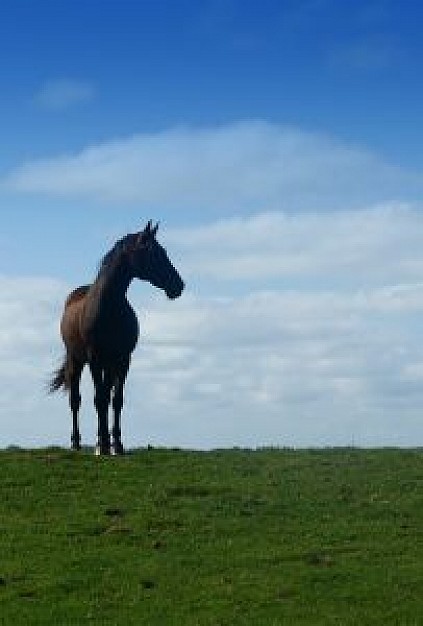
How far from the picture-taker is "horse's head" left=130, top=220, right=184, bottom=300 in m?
29.8

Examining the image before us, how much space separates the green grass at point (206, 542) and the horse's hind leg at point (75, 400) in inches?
124

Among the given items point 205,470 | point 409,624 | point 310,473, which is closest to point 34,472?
point 205,470

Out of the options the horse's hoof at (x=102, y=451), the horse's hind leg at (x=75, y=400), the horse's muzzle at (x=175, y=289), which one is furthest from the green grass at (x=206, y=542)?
the horse's muzzle at (x=175, y=289)

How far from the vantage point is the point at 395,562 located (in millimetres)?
19516

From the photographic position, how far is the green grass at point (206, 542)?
57.5 feet

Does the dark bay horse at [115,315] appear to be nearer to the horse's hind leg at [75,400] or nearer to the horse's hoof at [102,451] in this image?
the horse's hoof at [102,451]

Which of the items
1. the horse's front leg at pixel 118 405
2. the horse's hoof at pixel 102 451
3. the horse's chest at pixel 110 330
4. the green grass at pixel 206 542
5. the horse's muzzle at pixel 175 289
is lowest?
the green grass at pixel 206 542

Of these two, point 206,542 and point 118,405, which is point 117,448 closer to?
point 118,405

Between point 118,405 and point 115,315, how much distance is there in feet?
7.55

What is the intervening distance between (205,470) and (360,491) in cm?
403

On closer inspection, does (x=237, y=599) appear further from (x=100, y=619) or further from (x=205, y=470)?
(x=205, y=470)

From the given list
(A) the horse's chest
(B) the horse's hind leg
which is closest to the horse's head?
(A) the horse's chest

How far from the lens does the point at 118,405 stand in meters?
29.8

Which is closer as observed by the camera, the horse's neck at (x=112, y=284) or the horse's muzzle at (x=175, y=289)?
the horse's neck at (x=112, y=284)
